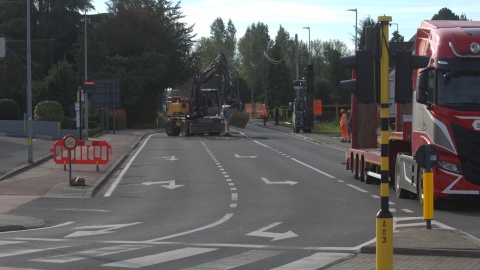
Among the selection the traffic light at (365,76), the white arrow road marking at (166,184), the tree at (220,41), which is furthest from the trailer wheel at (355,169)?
the tree at (220,41)

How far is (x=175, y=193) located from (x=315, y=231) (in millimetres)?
8859

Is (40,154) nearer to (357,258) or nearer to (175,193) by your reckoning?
(175,193)

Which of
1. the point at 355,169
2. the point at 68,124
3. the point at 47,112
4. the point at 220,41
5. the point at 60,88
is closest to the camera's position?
the point at 355,169

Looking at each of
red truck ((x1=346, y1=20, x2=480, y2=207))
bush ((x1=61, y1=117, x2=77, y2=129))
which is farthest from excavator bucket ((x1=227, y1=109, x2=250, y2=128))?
red truck ((x1=346, y1=20, x2=480, y2=207))

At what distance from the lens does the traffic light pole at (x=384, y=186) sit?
988 centimetres

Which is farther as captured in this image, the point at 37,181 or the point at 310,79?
the point at 310,79

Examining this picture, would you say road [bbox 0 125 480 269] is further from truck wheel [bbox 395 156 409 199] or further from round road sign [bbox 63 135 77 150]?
round road sign [bbox 63 135 77 150]

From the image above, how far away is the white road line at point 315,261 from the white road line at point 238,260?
60 cm

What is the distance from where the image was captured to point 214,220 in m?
17.5

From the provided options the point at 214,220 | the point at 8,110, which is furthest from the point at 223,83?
the point at 214,220

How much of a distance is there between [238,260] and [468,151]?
25.1ft

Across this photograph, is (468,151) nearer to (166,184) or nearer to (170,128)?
(166,184)

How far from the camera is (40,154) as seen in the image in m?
39.8

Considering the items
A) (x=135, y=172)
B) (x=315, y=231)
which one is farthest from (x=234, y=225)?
(x=135, y=172)
